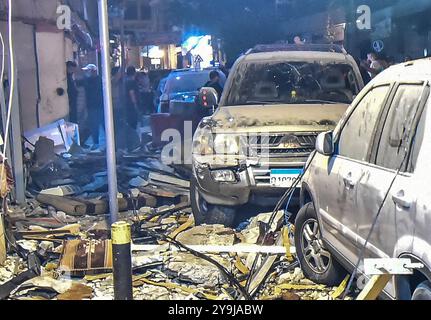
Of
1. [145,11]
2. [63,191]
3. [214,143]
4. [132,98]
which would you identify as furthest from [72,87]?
[214,143]

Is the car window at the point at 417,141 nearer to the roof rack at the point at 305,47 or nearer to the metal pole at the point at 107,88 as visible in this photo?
the metal pole at the point at 107,88

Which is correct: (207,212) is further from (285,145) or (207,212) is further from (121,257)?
(121,257)

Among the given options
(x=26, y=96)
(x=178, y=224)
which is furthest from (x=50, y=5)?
(x=178, y=224)

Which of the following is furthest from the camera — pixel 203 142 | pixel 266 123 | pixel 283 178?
pixel 203 142

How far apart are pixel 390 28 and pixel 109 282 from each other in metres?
3.91

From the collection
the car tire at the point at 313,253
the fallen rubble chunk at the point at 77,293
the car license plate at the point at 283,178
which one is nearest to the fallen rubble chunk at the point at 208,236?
the car license plate at the point at 283,178

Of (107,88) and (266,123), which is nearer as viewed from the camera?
(107,88)

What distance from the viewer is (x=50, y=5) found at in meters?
7.99

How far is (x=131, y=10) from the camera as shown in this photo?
6930mm

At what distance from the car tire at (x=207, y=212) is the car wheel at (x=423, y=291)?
295cm

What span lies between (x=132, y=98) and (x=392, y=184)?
4873mm

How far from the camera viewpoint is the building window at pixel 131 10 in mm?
6836

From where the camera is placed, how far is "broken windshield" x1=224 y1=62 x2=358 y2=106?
20.7 ft

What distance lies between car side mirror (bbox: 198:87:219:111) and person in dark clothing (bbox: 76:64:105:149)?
1754 mm
